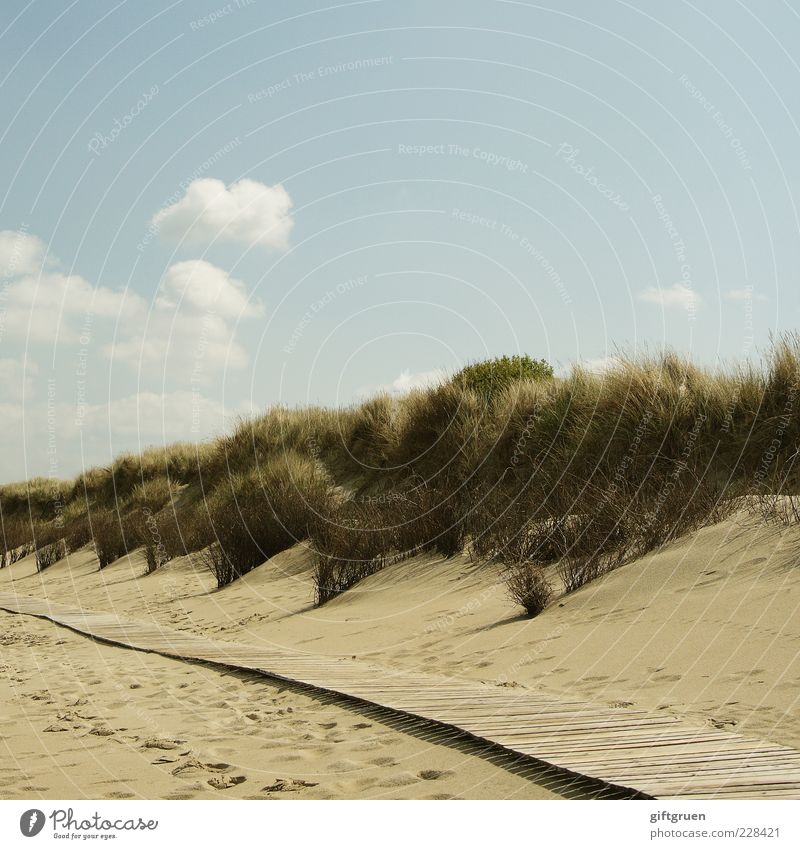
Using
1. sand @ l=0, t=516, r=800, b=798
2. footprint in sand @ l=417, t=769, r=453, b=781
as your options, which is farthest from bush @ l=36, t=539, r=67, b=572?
footprint in sand @ l=417, t=769, r=453, b=781

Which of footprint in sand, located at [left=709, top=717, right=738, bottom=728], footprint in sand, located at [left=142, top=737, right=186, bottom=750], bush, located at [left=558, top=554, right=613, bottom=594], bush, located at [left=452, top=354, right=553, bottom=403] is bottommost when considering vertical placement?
footprint in sand, located at [left=709, top=717, right=738, bottom=728]

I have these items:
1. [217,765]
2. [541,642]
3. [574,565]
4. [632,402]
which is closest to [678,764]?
[217,765]

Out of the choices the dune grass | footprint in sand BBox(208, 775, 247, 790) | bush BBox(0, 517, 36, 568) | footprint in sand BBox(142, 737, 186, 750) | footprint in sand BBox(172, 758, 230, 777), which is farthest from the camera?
bush BBox(0, 517, 36, 568)

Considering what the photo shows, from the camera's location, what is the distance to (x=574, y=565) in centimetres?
798

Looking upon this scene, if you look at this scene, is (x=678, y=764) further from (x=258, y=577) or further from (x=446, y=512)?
(x=258, y=577)

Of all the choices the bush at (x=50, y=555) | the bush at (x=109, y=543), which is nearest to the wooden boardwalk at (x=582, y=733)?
the bush at (x=109, y=543)

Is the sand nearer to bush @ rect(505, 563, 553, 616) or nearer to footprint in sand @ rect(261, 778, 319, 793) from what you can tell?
footprint in sand @ rect(261, 778, 319, 793)

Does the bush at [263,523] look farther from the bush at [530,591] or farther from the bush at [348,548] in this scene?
the bush at [530,591]

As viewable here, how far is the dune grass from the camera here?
865 cm

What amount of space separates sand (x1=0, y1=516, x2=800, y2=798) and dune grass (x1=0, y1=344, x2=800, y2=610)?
0.62 meters

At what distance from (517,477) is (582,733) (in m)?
7.70

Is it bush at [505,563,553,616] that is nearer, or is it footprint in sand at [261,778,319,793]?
footprint in sand at [261,778,319,793]

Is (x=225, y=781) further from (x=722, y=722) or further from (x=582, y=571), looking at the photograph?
(x=582, y=571)

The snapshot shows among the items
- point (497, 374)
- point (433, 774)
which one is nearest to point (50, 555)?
point (497, 374)
